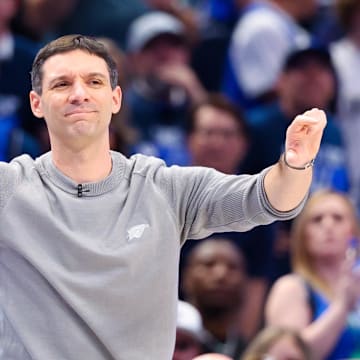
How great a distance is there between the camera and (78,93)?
3.11 m

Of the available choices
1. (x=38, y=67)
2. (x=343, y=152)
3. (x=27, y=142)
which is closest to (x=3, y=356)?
(x=38, y=67)

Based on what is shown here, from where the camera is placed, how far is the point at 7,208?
310cm

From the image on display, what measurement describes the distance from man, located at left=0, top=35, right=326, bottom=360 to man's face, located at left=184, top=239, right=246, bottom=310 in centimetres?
264

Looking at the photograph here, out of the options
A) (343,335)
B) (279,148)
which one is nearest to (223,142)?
(279,148)

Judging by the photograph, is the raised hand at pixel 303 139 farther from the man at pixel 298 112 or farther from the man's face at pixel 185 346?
the man at pixel 298 112

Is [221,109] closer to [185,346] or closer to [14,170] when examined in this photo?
[185,346]

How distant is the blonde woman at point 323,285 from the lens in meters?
5.54

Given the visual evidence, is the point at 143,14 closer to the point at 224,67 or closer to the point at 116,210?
the point at 224,67

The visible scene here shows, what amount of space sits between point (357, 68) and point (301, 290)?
2.17m

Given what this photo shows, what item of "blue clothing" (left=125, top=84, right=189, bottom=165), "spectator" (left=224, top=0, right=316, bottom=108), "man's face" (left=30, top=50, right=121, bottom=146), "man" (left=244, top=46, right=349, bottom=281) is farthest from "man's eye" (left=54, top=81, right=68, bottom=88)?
"spectator" (left=224, top=0, right=316, bottom=108)

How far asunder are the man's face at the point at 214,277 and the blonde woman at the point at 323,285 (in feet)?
0.76

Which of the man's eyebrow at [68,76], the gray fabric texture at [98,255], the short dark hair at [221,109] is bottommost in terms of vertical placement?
the gray fabric texture at [98,255]

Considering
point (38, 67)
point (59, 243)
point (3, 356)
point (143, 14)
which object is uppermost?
point (143, 14)

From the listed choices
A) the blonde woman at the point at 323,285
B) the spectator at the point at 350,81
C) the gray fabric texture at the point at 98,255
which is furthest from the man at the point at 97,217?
the spectator at the point at 350,81
